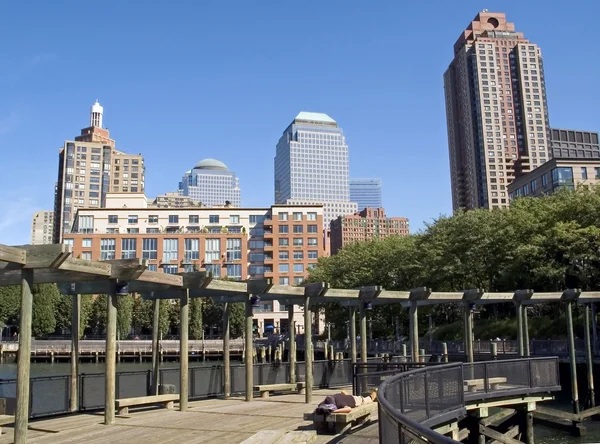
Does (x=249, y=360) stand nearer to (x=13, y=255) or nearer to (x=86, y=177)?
(x=13, y=255)

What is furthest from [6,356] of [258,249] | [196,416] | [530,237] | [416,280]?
[196,416]

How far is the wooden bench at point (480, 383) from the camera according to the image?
16.5m

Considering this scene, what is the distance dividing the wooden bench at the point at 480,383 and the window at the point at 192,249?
9692cm

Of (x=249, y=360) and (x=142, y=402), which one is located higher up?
(x=249, y=360)

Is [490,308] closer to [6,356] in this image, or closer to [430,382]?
[430,382]

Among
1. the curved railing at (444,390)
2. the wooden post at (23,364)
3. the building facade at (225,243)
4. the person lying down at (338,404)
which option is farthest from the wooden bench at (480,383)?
the building facade at (225,243)

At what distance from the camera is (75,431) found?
12.6m

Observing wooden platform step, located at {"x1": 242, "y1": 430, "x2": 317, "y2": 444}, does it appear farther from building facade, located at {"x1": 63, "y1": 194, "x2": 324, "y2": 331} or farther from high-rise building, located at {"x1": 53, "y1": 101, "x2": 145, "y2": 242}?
high-rise building, located at {"x1": 53, "y1": 101, "x2": 145, "y2": 242}

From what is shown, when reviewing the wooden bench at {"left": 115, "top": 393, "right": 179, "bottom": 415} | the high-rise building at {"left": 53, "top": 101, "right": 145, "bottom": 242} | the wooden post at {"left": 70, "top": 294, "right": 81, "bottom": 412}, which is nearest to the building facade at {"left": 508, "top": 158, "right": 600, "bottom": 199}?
the wooden bench at {"left": 115, "top": 393, "right": 179, "bottom": 415}

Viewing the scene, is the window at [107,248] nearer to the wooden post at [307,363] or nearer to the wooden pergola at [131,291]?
the wooden pergola at [131,291]

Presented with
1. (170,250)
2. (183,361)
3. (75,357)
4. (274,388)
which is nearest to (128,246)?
(170,250)

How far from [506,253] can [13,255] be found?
4039 cm

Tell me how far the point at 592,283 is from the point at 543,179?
55076 mm

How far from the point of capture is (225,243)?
11281cm
